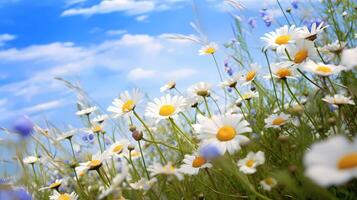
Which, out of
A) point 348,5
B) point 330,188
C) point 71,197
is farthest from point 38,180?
point 348,5

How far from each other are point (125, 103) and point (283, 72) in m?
0.65

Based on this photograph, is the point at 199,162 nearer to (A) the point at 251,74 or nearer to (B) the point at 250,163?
(B) the point at 250,163

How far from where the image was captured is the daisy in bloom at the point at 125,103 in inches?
82.2

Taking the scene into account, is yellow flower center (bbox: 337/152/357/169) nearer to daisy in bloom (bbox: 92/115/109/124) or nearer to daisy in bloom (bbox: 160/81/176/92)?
daisy in bloom (bbox: 160/81/176/92)

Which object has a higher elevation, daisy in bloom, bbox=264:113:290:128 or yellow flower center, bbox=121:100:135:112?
yellow flower center, bbox=121:100:135:112

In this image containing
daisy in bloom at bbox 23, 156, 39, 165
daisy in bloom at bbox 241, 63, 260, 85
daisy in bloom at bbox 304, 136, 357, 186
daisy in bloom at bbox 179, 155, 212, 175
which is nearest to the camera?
daisy in bloom at bbox 304, 136, 357, 186

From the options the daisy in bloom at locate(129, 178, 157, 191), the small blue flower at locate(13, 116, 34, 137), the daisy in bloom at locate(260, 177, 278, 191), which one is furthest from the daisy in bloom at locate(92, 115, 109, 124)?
the daisy in bloom at locate(260, 177, 278, 191)

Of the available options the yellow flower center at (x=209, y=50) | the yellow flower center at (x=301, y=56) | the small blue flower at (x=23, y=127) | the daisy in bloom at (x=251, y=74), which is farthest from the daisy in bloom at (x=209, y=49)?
the small blue flower at (x=23, y=127)

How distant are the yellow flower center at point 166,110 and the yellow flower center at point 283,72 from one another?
1.42 ft

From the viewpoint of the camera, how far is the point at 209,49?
9.59 feet

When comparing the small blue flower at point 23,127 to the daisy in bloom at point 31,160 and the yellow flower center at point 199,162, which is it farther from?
the daisy in bloom at point 31,160

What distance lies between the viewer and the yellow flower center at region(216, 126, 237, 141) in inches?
61.3

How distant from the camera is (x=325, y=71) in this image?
1621 millimetres

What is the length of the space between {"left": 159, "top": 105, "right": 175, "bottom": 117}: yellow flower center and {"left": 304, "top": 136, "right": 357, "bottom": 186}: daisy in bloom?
1.19m
